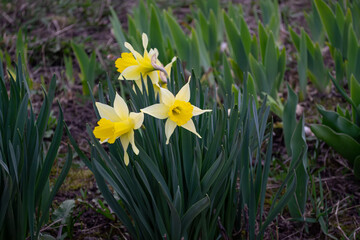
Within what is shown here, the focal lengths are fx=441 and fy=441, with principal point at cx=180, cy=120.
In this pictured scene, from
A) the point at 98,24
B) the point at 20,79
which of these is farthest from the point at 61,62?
the point at 20,79

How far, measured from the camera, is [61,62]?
3.26 meters

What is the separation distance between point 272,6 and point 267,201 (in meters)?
1.60

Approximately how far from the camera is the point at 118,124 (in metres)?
1.16

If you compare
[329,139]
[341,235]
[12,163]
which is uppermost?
[12,163]

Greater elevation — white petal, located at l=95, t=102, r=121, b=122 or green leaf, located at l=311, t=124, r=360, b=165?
white petal, located at l=95, t=102, r=121, b=122

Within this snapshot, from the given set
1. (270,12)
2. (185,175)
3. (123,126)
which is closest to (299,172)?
(185,175)

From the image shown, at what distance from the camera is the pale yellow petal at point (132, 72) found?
1.30 m

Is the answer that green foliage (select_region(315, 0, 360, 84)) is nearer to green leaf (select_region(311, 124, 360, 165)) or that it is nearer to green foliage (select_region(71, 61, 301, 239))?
green leaf (select_region(311, 124, 360, 165))

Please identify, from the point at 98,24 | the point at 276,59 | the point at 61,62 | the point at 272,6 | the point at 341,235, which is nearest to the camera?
the point at 341,235

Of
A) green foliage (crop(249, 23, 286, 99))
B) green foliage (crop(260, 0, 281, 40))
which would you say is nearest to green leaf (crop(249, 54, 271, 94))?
green foliage (crop(249, 23, 286, 99))

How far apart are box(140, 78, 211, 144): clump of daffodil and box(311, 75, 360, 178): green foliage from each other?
2.57ft

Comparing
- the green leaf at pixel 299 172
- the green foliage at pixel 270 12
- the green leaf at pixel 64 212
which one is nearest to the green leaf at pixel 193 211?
the green leaf at pixel 299 172

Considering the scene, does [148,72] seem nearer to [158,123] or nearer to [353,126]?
[158,123]

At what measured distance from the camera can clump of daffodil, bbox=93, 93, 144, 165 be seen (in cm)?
116
